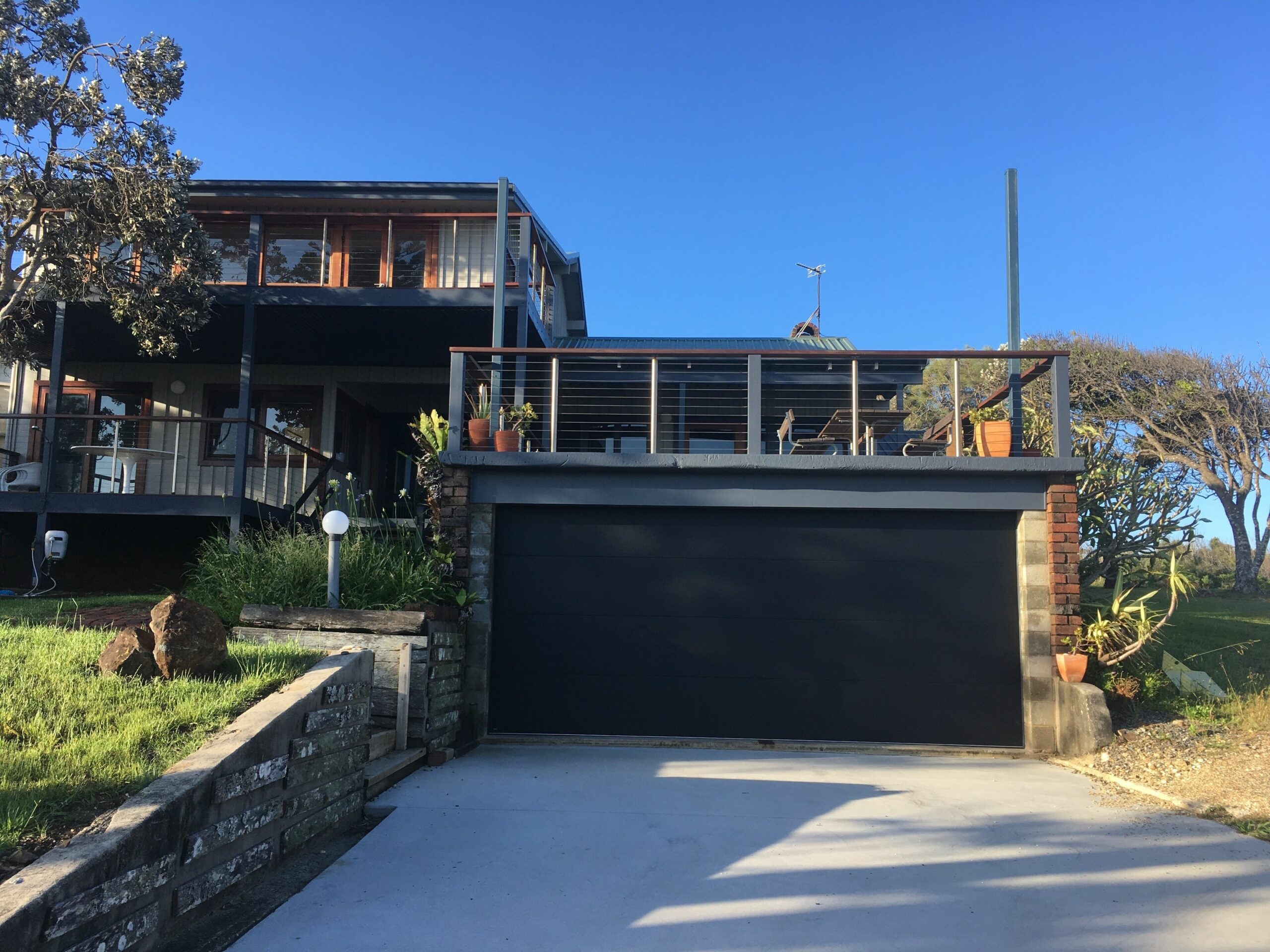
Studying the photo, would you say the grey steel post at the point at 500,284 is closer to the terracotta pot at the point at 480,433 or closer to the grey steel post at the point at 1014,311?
the terracotta pot at the point at 480,433

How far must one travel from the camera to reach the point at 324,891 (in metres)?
4.01

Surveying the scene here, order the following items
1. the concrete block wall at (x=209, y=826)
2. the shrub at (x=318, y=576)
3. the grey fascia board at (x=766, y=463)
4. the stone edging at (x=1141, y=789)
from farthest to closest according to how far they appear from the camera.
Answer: the grey fascia board at (x=766, y=463)
the shrub at (x=318, y=576)
the stone edging at (x=1141, y=789)
the concrete block wall at (x=209, y=826)

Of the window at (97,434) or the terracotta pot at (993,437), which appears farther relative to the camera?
the window at (97,434)

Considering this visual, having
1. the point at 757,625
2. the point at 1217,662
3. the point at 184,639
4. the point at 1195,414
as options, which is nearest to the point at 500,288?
the point at 757,625

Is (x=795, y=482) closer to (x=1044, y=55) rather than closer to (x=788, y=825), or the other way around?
(x=788, y=825)

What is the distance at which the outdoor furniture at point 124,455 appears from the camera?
10.4 m

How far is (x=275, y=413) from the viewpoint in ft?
45.7

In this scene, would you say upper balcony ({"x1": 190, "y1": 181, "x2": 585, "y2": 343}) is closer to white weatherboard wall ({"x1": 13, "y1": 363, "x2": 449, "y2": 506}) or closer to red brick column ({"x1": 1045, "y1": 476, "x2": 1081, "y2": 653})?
white weatherboard wall ({"x1": 13, "y1": 363, "x2": 449, "y2": 506})

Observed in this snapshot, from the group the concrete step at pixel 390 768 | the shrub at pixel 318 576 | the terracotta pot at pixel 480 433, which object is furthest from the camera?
the terracotta pot at pixel 480 433

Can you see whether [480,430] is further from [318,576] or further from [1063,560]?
[1063,560]

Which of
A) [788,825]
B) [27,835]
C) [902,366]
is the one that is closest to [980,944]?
[788,825]

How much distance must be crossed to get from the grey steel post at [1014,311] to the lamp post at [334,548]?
19.2ft

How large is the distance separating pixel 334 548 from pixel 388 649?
3.02 ft

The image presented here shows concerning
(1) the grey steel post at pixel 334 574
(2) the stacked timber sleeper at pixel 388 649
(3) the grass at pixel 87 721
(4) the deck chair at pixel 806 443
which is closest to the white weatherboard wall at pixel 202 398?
(4) the deck chair at pixel 806 443
